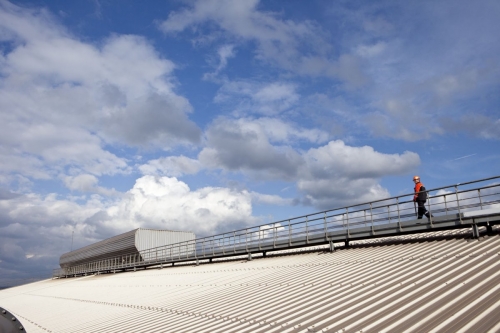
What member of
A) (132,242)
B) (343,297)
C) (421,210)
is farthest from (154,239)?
(343,297)

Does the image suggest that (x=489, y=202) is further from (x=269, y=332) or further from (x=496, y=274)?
(x=269, y=332)

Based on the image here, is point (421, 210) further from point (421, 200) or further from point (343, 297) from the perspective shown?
point (343, 297)

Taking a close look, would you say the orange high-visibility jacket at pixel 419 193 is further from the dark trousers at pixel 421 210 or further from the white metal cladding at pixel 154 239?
the white metal cladding at pixel 154 239

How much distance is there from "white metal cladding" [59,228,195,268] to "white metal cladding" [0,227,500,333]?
25.9 m

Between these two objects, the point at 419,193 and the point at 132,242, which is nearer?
the point at 419,193

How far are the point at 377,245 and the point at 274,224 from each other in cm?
665

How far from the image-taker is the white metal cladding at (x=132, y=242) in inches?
1672

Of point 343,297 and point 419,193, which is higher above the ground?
point 419,193

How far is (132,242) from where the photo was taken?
139 feet

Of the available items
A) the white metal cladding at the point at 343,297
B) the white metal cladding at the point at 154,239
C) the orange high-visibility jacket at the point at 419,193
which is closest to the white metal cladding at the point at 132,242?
the white metal cladding at the point at 154,239

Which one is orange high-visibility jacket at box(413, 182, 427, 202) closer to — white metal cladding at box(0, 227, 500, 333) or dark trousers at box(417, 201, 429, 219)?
dark trousers at box(417, 201, 429, 219)

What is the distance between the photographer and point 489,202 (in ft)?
34.7

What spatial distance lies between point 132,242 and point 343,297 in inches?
1455

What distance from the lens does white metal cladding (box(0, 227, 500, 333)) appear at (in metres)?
6.43
